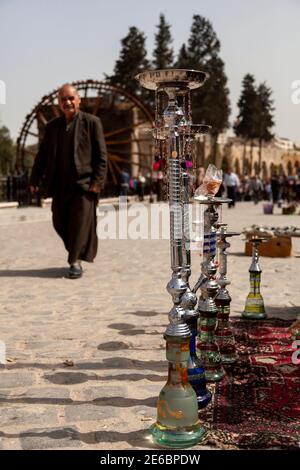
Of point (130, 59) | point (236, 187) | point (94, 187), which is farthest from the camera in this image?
point (130, 59)

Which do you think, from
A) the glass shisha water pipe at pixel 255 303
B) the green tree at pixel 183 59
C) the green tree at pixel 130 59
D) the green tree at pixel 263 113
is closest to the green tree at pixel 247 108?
the green tree at pixel 263 113

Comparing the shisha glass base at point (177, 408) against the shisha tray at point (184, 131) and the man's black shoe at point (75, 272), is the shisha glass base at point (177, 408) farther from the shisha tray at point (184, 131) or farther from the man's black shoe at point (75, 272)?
the man's black shoe at point (75, 272)

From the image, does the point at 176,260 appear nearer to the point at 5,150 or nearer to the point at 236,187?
the point at 236,187

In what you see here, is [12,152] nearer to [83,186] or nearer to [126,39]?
[126,39]

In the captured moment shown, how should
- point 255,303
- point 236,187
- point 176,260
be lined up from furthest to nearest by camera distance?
point 236,187 → point 255,303 → point 176,260

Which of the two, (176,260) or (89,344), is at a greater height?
(176,260)

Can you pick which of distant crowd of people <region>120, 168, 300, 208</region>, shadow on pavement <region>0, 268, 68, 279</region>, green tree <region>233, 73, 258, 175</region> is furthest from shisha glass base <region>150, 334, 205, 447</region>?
green tree <region>233, 73, 258, 175</region>

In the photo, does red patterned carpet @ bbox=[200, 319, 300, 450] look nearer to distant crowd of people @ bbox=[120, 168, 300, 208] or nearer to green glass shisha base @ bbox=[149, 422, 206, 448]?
green glass shisha base @ bbox=[149, 422, 206, 448]

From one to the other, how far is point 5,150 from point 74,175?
57.4m

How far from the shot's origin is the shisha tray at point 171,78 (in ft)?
8.77

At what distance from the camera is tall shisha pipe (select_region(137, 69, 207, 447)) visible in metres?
2.49

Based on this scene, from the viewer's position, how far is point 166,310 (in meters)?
5.11

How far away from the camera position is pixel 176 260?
2.62 meters

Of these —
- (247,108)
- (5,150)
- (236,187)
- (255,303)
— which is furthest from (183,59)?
(255,303)
